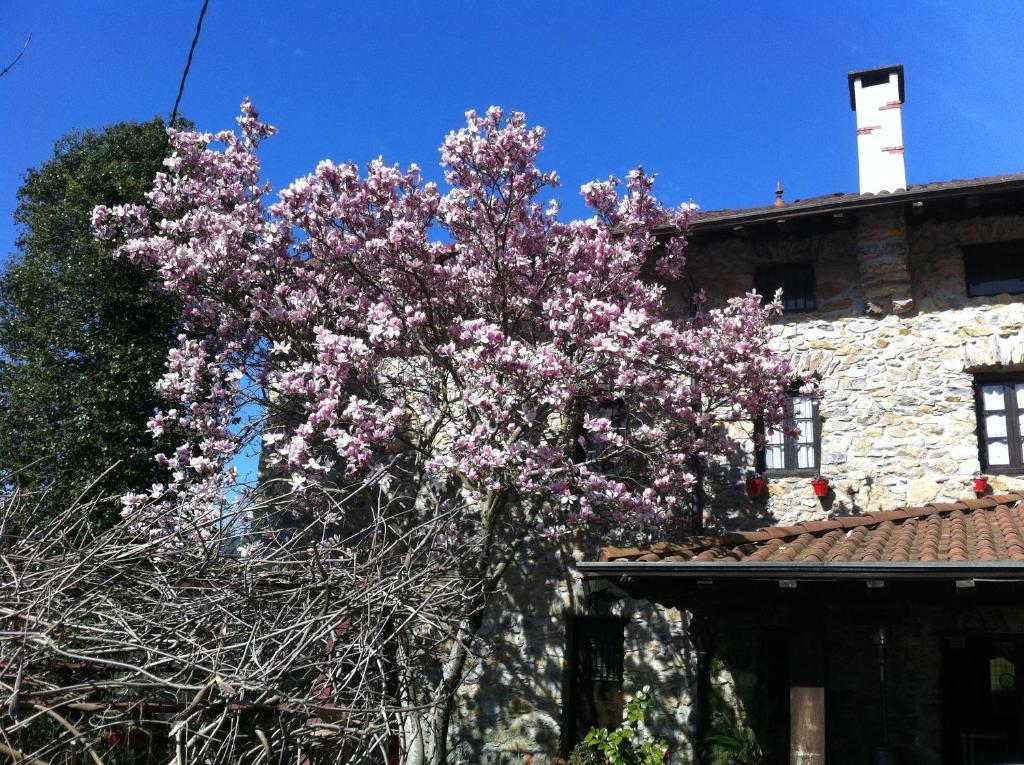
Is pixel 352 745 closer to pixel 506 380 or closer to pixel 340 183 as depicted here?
pixel 506 380

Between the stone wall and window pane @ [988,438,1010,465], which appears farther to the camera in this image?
the stone wall

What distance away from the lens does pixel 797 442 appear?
34.8 ft

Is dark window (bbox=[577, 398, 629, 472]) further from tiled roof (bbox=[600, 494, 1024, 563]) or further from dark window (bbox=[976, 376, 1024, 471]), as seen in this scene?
dark window (bbox=[976, 376, 1024, 471])

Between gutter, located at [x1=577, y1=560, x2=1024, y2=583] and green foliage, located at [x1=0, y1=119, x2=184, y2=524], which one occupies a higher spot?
green foliage, located at [x1=0, y1=119, x2=184, y2=524]

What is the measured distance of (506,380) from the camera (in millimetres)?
8367

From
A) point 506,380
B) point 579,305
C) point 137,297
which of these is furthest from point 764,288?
point 137,297

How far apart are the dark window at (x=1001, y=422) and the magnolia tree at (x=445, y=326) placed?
2430 mm

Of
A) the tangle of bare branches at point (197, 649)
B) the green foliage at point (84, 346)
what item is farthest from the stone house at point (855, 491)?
the green foliage at point (84, 346)

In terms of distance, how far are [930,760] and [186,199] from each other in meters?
10.1

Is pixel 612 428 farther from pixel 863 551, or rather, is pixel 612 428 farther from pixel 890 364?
pixel 890 364

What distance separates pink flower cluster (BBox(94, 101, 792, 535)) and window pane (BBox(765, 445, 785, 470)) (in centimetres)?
87

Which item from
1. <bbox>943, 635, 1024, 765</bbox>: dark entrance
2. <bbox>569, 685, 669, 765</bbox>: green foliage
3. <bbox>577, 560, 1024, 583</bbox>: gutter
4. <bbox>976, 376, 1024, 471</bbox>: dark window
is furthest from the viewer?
<bbox>976, 376, 1024, 471</bbox>: dark window

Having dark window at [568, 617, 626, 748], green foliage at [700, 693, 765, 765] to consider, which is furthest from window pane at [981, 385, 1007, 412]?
dark window at [568, 617, 626, 748]

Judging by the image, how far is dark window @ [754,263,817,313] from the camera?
1109cm
